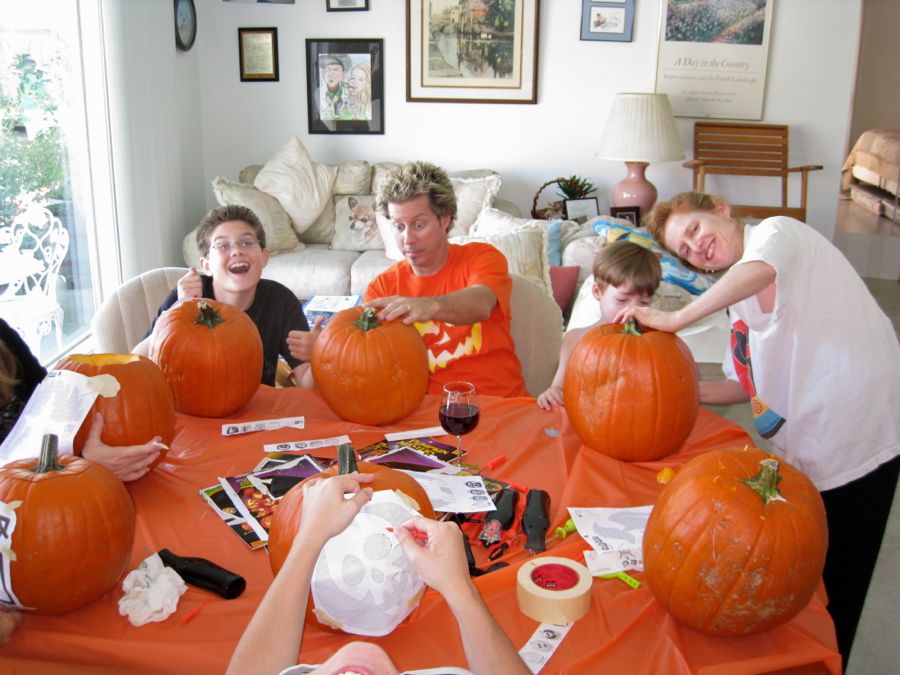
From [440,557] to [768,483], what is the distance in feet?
1.73

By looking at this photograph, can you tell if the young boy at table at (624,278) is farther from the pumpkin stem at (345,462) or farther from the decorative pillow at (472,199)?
the decorative pillow at (472,199)

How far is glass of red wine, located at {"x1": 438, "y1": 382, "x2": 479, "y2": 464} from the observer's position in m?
1.54

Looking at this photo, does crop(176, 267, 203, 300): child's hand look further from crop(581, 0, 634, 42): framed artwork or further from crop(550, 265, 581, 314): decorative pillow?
crop(581, 0, 634, 42): framed artwork

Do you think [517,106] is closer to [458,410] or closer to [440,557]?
[458,410]

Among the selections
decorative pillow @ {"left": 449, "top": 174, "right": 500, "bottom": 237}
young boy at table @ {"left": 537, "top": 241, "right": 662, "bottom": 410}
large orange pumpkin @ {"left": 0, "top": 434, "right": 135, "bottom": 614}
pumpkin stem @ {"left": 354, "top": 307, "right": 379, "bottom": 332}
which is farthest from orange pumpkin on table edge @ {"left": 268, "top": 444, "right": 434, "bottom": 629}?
decorative pillow @ {"left": 449, "top": 174, "right": 500, "bottom": 237}

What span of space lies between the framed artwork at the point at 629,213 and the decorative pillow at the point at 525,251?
1.05 m

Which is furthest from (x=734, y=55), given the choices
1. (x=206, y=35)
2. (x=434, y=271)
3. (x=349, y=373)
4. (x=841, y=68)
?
(x=349, y=373)

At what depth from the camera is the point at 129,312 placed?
2.45 meters

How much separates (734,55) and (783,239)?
14.7 ft

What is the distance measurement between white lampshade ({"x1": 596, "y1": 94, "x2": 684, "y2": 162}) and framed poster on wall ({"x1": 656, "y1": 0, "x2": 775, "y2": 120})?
1.76 feet

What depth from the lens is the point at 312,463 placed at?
1.52 meters

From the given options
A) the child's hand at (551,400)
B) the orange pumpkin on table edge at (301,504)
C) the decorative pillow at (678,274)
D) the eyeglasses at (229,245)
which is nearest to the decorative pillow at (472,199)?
the decorative pillow at (678,274)

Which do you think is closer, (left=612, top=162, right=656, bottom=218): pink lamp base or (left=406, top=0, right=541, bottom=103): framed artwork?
(left=612, top=162, right=656, bottom=218): pink lamp base

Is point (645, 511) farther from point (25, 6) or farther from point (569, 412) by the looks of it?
point (25, 6)
